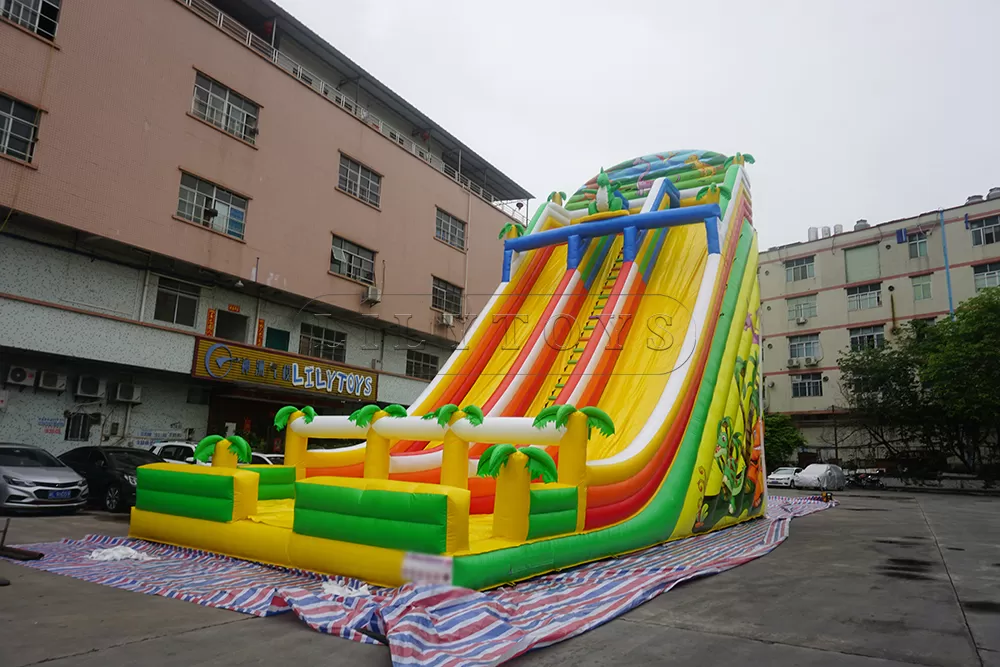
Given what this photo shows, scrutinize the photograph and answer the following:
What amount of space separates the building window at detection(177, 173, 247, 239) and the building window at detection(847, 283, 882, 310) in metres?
28.2

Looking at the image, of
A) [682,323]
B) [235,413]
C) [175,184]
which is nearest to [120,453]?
[235,413]

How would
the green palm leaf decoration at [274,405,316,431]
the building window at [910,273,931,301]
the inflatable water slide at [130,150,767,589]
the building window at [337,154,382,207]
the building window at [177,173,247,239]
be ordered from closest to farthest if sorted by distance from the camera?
the inflatable water slide at [130,150,767,589]
the green palm leaf decoration at [274,405,316,431]
the building window at [177,173,247,239]
the building window at [337,154,382,207]
the building window at [910,273,931,301]

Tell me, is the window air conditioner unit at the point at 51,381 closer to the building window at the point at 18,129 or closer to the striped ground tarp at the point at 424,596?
the building window at the point at 18,129

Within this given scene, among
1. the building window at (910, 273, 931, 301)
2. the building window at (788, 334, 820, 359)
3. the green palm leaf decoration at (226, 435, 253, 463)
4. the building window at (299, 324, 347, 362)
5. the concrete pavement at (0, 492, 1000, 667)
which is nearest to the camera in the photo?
the concrete pavement at (0, 492, 1000, 667)

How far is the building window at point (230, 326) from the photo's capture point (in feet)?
55.0

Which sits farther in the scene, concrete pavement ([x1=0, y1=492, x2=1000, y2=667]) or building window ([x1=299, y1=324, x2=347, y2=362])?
building window ([x1=299, y1=324, x2=347, y2=362])

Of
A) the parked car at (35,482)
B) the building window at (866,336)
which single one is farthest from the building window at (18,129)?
the building window at (866,336)

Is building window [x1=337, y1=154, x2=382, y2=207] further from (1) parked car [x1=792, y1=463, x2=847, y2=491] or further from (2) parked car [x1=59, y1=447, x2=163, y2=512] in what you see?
(1) parked car [x1=792, y1=463, x2=847, y2=491]

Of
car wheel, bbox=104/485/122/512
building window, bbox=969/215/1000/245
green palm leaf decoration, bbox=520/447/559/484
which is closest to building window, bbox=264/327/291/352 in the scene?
car wheel, bbox=104/485/122/512

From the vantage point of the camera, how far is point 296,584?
553cm

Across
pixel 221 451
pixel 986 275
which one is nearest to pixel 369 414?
pixel 221 451

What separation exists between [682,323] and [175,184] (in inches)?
449

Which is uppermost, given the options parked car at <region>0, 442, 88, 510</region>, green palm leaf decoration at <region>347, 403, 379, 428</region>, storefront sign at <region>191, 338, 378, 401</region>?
storefront sign at <region>191, 338, 378, 401</region>

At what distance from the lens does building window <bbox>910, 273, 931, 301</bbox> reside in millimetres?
30641
